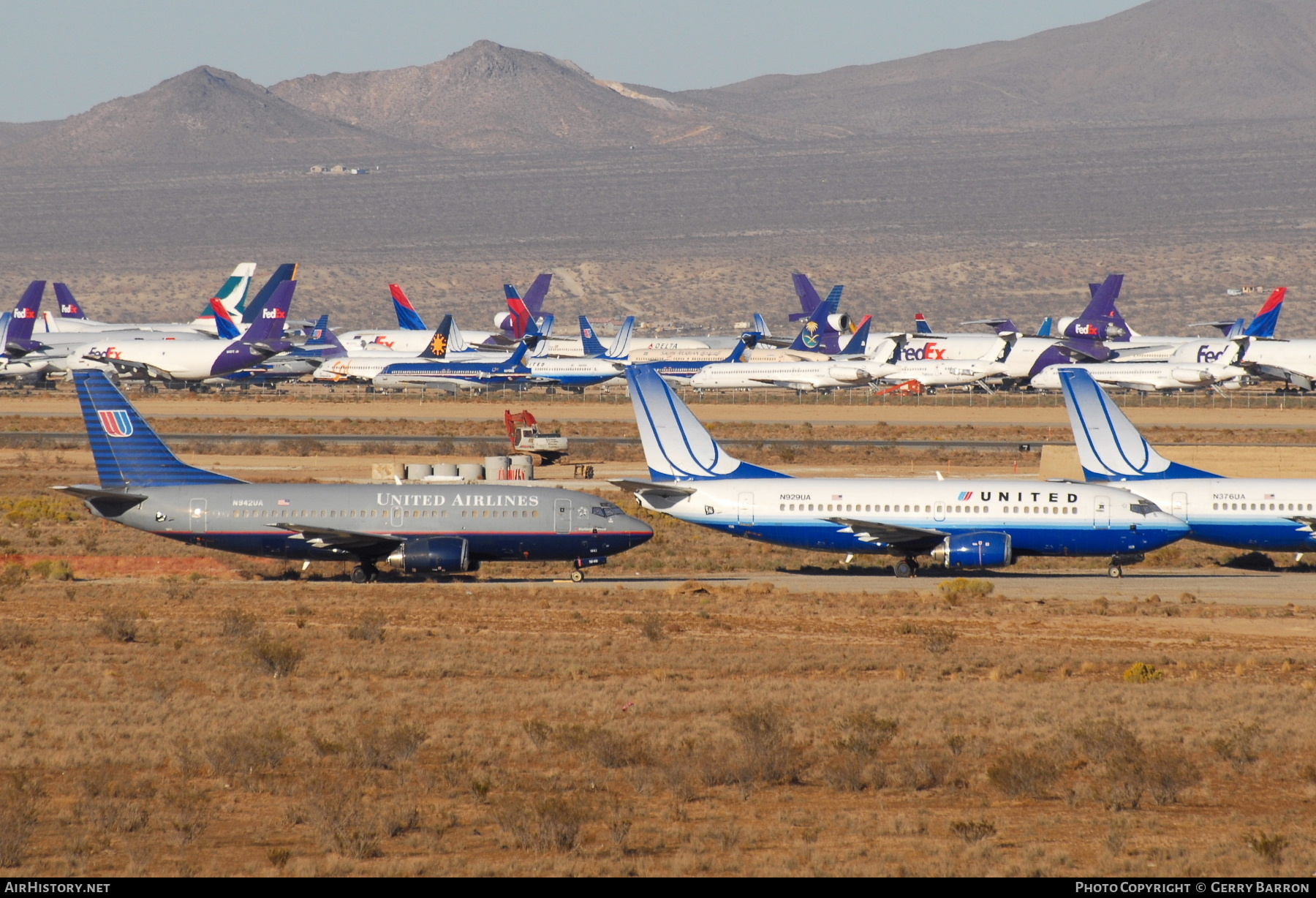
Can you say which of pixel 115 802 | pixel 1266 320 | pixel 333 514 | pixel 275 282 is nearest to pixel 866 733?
pixel 115 802

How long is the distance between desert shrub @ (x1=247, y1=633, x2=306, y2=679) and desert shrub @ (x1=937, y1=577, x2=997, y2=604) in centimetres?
1836

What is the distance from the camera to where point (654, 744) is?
25406 millimetres

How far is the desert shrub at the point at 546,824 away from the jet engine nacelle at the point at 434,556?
76.4 feet

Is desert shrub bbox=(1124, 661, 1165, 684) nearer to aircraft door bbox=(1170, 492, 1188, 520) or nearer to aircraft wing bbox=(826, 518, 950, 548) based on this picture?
aircraft wing bbox=(826, 518, 950, 548)

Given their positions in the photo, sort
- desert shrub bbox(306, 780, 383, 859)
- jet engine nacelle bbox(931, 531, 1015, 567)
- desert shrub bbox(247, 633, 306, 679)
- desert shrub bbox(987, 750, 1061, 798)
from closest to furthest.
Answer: desert shrub bbox(306, 780, 383, 859) < desert shrub bbox(987, 750, 1061, 798) < desert shrub bbox(247, 633, 306, 679) < jet engine nacelle bbox(931, 531, 1015, 567)

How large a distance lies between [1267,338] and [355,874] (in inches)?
4789

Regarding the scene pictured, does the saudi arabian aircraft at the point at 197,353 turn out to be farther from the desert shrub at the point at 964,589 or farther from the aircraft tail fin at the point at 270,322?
the desert shrub at the point at 964,589

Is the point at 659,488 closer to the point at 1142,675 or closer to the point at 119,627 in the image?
the point at 119,627

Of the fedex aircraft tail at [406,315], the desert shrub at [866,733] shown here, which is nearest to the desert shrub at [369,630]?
the desert shrub at [866,733]

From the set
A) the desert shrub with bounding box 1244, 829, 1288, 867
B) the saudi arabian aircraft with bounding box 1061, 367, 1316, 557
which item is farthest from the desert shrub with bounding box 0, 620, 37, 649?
the saudi arabian aircraft with bounding box 1061, 367, 1316, 557

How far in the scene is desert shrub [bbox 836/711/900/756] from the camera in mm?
24391

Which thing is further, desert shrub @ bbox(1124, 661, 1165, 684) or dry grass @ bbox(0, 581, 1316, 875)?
desert shrub @ bbox(1124, 661, 1165, 684)
